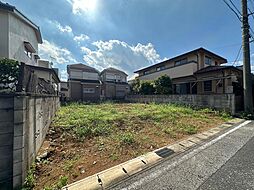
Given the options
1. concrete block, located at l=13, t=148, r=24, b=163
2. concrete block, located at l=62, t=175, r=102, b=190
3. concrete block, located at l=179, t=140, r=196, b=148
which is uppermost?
concrete block, located at l=13, t=148, r=24, b=163

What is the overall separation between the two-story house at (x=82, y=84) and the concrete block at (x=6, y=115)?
761 inches

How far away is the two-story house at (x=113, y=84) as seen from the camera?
2434 centimetres

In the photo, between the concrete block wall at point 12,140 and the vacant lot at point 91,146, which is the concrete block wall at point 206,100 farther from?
the concrete block wall at point 12,140

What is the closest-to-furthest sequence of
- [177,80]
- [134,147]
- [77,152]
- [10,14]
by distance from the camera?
[77,152], [134,147], [10,14], [177,80]

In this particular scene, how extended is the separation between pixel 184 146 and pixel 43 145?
12.7 ft

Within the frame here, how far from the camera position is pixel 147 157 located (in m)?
3.39

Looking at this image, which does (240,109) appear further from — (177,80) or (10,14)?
(10,14)

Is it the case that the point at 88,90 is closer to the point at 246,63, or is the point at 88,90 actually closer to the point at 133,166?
the point at 246,63

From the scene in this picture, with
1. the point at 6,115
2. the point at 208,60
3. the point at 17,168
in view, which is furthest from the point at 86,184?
the point at 208,60

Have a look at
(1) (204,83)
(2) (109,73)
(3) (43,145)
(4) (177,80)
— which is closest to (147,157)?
(3) (43,145)

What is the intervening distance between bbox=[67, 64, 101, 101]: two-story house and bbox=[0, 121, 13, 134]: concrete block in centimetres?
1932

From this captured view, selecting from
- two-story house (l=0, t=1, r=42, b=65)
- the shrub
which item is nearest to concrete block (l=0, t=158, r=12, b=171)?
Answer: the shrub

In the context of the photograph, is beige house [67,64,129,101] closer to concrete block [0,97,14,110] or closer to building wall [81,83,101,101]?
building wall [81,83,101,101]

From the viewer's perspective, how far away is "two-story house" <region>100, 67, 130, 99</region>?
24.3 m
